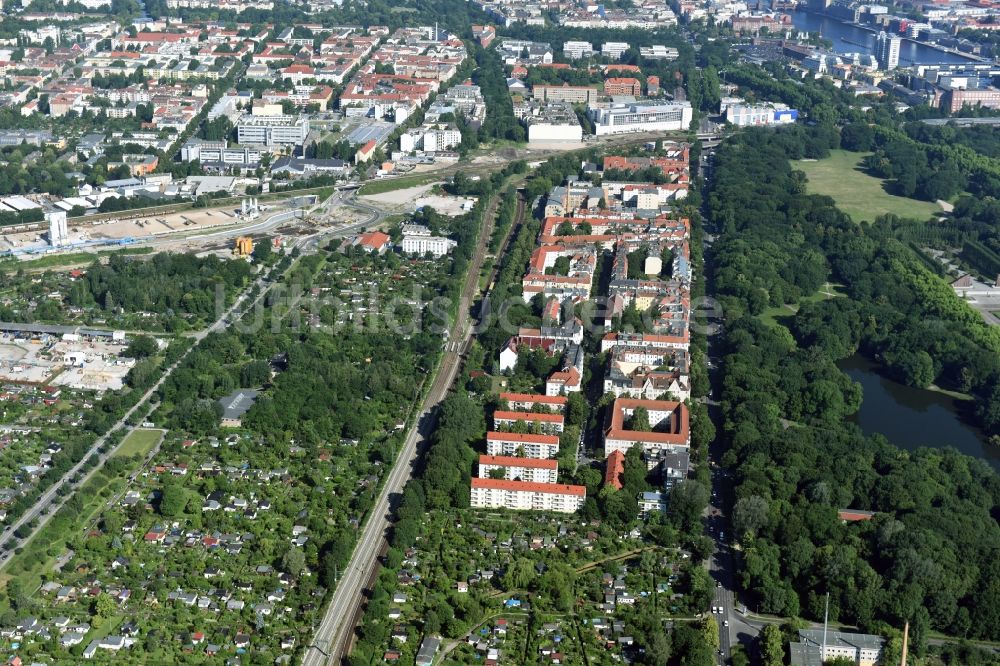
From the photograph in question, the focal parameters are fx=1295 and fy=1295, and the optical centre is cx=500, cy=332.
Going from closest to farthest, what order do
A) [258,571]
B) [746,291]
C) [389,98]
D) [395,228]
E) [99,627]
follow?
[99,627], [258,571], [746,291], [395,228], [389,98]

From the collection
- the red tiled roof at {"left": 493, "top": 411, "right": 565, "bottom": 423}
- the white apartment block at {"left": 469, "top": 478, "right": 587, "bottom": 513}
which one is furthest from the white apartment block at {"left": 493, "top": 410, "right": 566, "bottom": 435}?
the white apartment block at {"left": 469, "top": 478, "right": 587, "bottom": 513}

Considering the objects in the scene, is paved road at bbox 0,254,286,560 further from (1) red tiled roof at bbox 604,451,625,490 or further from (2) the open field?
(2) the open field

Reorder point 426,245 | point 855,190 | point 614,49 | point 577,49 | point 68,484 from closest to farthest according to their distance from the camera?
point 68,484, point 426,245, point 855,190, point 577,49, point 614,49

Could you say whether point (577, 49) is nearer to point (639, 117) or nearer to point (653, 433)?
point (639, 117)

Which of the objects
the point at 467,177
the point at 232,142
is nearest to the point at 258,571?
the point at 467,177

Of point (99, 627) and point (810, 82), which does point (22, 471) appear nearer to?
point (99, 627)

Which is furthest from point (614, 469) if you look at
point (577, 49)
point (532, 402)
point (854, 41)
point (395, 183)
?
point (854, 41)

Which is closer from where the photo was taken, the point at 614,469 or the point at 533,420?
the point at 614,469
